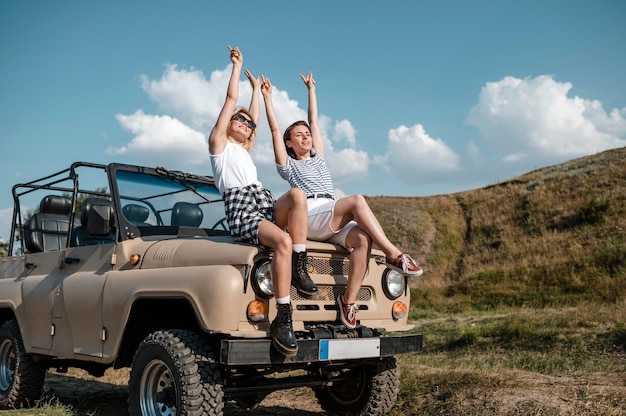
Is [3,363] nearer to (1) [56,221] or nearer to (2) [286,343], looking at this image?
(1) [56,221]

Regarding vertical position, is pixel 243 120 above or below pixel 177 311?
→ above

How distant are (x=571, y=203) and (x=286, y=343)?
34.9 m

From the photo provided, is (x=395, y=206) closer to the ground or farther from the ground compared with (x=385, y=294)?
farther from the ground

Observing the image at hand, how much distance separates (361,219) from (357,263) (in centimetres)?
34

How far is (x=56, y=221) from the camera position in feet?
23.5

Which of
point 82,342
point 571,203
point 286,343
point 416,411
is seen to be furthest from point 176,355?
point 571,203

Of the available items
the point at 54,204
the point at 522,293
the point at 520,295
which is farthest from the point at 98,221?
the point at 522,293

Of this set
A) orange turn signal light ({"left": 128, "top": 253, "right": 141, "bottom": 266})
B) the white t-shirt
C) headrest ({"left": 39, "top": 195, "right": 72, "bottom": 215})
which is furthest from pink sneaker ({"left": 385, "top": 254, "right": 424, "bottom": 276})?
headrest ({"left": 39, "top": 195, "right": 72, "bottom": 215})

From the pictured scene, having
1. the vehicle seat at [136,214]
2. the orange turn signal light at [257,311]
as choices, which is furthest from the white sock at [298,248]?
the vehicle seat at [136,214]

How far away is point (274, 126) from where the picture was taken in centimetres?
573

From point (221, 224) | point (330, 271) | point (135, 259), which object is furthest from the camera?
point (221, 224)

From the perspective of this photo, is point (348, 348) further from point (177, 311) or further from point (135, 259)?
point (135, 259)

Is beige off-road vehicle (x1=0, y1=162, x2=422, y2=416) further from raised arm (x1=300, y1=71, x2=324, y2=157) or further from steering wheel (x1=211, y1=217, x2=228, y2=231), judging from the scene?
raised arm (x1=300, y1=71, x2=324, y2=157)

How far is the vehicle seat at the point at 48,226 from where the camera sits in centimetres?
679
